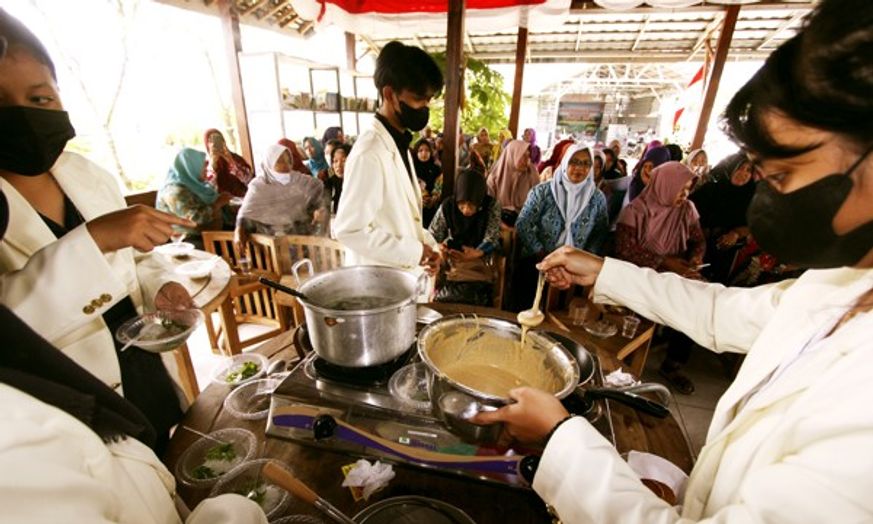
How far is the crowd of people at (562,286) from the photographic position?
585 mm

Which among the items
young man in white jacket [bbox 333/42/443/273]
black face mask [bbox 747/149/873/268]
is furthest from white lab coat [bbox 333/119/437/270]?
black face mask [bbox 747/149/873/268]

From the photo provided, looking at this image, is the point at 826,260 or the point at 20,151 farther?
the point at 20,151

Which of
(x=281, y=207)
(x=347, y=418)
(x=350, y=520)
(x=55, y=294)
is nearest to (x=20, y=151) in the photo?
(x=55, y=294)

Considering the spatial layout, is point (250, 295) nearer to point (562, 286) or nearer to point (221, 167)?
point (221, 167)

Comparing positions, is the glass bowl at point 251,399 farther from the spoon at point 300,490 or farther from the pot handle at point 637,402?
the pot handle at point 637,402

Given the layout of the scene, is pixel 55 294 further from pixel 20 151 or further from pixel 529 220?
pixel 529 220

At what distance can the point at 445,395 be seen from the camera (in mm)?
1029

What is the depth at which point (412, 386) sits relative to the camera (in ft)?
3.94

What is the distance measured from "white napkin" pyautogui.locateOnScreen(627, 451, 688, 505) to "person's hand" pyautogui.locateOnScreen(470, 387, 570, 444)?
47 cm

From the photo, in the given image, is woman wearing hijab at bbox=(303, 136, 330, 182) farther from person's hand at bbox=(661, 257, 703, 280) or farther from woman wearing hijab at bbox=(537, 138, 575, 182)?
person's hand at bbox=(661, 257, 703, 280)

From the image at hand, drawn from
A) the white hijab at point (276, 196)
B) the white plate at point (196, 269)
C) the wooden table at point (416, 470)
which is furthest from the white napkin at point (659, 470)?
the white hijab at point (276, 196)

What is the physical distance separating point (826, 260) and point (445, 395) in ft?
3.18

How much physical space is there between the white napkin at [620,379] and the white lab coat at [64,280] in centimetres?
194

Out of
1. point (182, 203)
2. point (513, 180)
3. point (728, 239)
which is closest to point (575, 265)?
point (728, 239)
